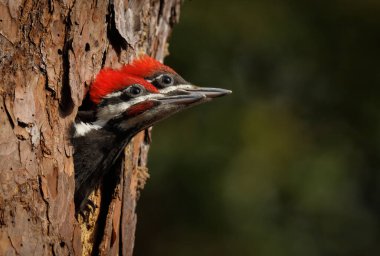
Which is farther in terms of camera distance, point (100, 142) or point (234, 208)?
point (234, 208)

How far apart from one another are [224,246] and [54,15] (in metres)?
4.38

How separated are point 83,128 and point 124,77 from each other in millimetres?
323

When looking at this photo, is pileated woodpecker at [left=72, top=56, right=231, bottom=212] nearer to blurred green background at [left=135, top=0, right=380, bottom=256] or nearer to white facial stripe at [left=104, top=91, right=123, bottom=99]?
white facial stripe at [left=104, top=91, right=123, bottom=99]

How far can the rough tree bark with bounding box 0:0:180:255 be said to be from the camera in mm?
3799

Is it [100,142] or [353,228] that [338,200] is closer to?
[353,228]

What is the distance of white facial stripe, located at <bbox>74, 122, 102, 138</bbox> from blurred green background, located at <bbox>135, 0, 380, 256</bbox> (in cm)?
328

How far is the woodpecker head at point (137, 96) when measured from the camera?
170 inches

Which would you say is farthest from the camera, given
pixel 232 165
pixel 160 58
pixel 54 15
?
pixel 232 165

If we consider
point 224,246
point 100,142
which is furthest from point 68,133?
point 224,246

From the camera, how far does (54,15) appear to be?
4.05m

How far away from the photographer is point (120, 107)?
4.34m

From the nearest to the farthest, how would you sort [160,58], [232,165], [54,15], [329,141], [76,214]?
[54,15], [76,214], [160,58], [232,165], [329,141]

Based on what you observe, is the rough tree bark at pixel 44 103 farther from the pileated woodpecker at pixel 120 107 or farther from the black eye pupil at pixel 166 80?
the black eye pupil at pixel 166 80

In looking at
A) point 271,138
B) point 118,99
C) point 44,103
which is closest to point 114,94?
point 118,99
